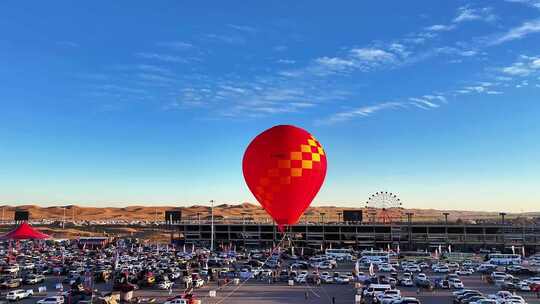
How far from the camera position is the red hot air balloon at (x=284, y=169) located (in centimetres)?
3097

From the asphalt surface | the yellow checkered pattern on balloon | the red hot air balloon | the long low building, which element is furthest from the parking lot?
the long low building

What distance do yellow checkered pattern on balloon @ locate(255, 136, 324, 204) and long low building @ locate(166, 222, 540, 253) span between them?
59.3m

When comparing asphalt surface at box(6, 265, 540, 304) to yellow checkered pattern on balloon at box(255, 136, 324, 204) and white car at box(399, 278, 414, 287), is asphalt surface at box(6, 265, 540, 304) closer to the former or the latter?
white car at box(399, 278, 414, 287)

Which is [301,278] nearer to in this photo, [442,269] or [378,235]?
[442,269]

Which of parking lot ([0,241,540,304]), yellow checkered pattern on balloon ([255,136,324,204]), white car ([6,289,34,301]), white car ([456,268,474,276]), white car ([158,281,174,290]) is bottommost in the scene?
white car ([456,268,474,276])

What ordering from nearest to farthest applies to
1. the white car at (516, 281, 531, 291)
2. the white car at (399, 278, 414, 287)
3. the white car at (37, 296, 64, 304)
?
the white car at (37, 296, 64, 304) → the white car at (516, 281, 531, 291) → the white car at (399, 278, 414, 287)

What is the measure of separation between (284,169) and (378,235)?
221 feet

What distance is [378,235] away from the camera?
93312 millimetres

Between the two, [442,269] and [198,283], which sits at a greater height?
[198,283]

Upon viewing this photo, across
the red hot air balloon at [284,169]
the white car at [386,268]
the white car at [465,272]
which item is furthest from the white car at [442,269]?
the red hot air balloon at [284,169]

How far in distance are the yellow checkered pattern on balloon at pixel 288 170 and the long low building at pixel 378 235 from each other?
59.3 meters

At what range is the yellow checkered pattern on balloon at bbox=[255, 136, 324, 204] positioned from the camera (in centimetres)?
3089

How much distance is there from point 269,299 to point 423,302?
10.6 meters

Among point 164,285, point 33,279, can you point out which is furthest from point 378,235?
point 33,279
